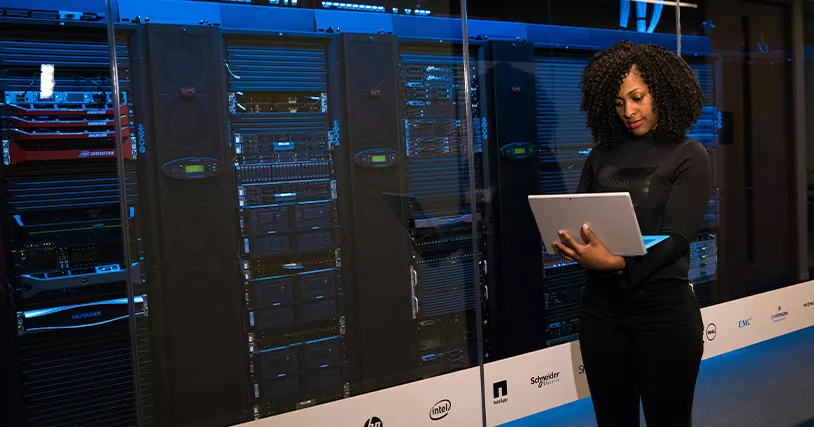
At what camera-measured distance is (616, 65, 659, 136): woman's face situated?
1731mm

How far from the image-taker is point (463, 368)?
2.72 meters

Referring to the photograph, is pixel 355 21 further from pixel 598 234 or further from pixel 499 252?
pixel 598 234

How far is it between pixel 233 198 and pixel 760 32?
3847mm

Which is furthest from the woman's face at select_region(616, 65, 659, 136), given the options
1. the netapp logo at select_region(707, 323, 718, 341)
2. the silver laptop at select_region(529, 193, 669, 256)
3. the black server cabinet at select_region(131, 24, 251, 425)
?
the netapp logo at select_region(707, 323, 718, 341)

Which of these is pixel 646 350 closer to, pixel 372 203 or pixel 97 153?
pixel 372 203

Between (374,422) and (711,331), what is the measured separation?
2.11 metres

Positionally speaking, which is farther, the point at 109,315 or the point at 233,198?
the point at 233,198

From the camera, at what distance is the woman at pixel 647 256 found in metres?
1.60

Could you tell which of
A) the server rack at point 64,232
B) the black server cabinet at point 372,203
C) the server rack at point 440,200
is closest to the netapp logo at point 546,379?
the server rack at point 440,200

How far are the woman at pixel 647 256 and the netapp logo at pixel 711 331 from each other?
6.53 ft

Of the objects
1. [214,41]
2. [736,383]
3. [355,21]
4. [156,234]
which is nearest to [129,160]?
[156,234]

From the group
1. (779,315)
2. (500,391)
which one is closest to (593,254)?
(500,391)

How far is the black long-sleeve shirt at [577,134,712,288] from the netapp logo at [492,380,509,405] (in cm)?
122

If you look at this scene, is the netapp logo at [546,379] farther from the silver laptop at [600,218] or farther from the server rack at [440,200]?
the silver laptop at [600,218]
